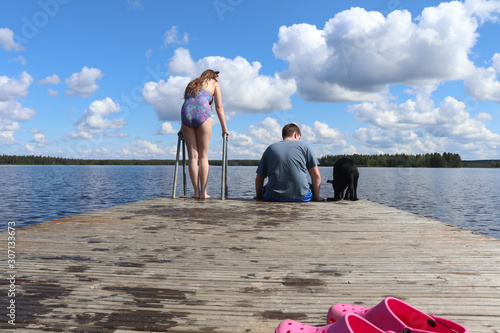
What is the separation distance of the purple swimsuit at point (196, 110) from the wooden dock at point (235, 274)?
230 centimetres

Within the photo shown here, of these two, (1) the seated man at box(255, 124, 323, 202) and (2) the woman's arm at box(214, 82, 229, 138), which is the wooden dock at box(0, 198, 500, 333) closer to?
(1) the seated man at box(255, 124, 323, 202)

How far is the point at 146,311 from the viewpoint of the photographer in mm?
1652

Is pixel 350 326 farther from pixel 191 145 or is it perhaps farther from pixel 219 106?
pixel 219 106

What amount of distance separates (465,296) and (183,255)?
1.86 metres

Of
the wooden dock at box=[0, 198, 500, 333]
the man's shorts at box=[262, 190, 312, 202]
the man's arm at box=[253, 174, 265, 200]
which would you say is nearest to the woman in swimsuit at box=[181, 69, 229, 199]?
the man's arm at box=[253, 174, 265, 200]

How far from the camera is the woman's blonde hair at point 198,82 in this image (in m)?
5.76

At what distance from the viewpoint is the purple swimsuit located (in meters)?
5.68

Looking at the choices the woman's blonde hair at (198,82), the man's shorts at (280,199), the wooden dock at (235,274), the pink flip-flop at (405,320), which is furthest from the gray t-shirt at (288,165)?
the pink flip-flop at (405,320)

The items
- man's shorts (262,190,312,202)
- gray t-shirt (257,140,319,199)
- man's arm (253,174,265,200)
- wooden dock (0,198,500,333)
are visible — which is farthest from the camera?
man's arm (253,174,265,200)

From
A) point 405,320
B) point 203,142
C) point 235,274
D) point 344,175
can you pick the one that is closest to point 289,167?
point 344,175

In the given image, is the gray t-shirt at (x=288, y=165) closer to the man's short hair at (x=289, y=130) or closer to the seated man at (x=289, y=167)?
the seated man at (x=289, y=167)

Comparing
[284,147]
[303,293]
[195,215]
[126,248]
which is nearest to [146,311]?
[303,293]

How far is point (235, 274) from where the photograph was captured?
2156 mm

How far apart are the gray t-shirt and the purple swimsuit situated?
4.03 ft
